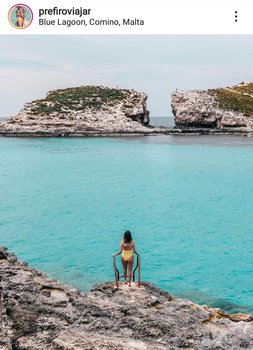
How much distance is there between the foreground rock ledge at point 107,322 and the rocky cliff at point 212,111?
93.8 m

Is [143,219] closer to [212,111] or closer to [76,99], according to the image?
[212,111]

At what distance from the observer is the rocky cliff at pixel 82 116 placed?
309 ft

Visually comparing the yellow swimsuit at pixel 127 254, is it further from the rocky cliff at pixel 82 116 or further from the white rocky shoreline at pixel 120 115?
the rocky cliff at pixel 82 116

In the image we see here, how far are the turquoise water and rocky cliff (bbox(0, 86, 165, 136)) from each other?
38.7m

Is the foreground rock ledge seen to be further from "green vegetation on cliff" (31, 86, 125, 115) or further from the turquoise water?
"green vegetation on cliff" (31, 86, 125, 115)

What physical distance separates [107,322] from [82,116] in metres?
90.9

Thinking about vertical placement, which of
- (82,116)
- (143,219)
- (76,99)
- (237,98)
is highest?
(237,98)

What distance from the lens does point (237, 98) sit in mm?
112125

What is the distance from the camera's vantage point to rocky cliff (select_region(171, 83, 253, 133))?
330ft

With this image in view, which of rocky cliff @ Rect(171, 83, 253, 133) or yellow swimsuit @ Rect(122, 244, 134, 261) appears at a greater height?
rocky cliff @ Rect(171, 83, 253, 133)

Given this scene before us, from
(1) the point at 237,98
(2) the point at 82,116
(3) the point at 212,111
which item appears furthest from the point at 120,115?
(1) the point at 237,98

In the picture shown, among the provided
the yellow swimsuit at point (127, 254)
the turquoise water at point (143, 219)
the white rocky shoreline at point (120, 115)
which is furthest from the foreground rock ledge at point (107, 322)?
the white rocky shoreline at point (120, 115)

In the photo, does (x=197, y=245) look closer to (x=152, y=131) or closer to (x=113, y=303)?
(x=113, y=303)

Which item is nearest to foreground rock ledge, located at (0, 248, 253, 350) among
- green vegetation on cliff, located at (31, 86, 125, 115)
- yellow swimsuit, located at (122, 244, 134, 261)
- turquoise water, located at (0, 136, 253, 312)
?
yellow swimsuit, located at (122, 244, 134, 261)
